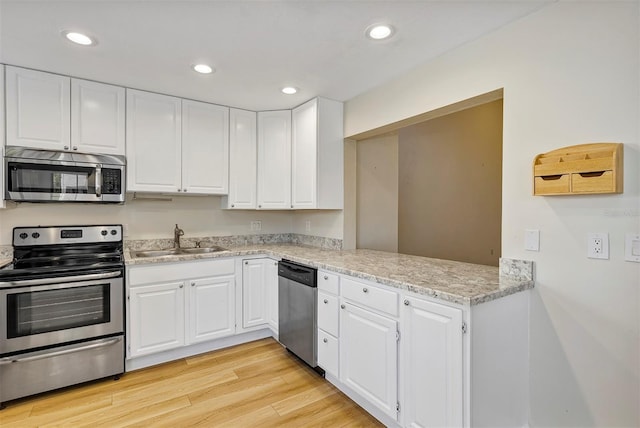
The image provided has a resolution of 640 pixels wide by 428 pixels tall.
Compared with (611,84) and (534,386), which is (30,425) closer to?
(534,386)

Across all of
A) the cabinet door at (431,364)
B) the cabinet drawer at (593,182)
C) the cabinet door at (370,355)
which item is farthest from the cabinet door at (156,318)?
the cabinet drawer at (593,182)

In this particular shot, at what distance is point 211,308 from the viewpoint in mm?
2857

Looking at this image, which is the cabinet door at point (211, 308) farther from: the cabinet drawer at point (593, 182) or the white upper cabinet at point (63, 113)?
the cabinet drawer at point (593, 182)

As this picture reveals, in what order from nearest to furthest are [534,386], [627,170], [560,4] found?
[627,170] → [560,4] → [534,386]

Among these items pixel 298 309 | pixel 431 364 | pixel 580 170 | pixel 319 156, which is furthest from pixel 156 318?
pixel 580 170

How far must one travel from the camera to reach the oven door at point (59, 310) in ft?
6.94

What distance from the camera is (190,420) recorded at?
1994 mm

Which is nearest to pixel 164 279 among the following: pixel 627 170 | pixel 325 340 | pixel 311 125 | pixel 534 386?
pixel 325 340

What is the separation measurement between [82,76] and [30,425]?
2404 mm

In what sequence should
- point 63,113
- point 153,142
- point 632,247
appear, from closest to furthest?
point 632,247
point 63,113
point 153,142

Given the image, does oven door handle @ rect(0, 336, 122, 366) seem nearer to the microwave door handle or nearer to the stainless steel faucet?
the stainless steel faucet

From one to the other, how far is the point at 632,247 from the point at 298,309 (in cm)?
208

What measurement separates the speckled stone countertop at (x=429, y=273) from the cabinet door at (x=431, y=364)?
0.09 m

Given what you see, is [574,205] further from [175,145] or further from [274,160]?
[175,145]
